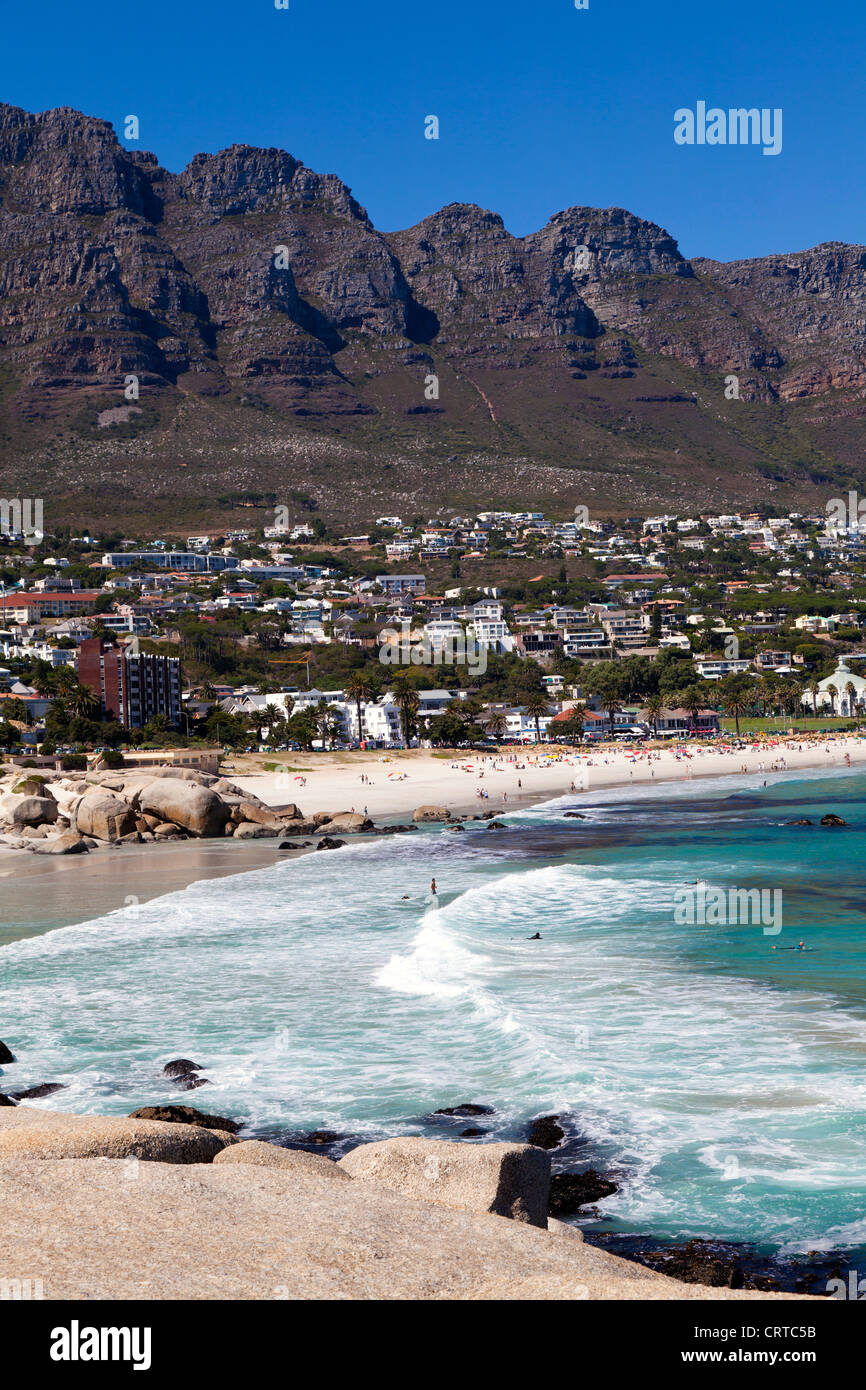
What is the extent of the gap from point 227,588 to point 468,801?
118m

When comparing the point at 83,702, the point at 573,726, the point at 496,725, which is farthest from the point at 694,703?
the point at 83,702

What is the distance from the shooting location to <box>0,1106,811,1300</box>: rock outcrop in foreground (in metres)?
9.24

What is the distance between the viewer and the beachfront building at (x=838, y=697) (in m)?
138

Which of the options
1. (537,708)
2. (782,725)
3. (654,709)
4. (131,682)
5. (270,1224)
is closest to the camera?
(270,1224)

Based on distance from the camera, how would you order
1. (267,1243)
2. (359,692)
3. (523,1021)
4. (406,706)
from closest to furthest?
(267,1243) → (523,1021) → (359,692) → (406,706)

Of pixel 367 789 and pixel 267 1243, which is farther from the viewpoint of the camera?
pixel 367 789

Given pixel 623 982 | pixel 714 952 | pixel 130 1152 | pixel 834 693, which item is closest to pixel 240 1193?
pixel 130 1152

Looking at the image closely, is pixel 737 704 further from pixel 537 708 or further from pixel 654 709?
pixel 537 708

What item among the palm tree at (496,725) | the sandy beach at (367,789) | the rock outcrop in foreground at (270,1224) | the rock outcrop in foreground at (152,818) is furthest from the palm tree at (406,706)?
the rock outcrop in foreground at (270,1224)

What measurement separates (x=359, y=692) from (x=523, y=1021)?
86.4 meters

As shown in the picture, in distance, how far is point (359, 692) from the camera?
109062 millimetres

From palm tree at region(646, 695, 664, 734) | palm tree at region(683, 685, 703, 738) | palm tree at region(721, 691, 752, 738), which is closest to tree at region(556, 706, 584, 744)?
palm tree at region(646, 695, 664, 734)

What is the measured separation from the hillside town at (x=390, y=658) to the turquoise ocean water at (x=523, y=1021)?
61.9 meters

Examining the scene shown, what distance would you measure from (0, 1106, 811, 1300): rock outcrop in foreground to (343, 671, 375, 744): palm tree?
309 feet
